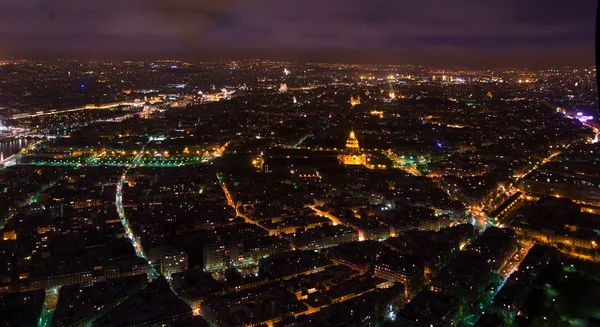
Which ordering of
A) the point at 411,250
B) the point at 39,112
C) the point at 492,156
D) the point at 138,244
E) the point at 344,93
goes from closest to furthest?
the point at 411,250 < the point at 138,244 < the point at 492,156 < the point at 39,112 < the point at 344,93

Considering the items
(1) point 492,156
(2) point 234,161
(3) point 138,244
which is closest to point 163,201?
(3) point 138,244

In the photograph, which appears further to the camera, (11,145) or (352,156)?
(11,145)

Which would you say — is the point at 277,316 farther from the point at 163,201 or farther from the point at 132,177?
the point at 132,177

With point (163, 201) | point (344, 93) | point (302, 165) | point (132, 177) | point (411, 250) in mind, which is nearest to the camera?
point (411, 250)

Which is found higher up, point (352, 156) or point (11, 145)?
point (352, 156)

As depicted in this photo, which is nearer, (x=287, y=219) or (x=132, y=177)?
(x=287, y=219)

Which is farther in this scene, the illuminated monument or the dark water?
the dark water

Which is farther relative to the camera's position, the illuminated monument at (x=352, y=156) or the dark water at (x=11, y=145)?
the dark water at (x=11, y=145)
